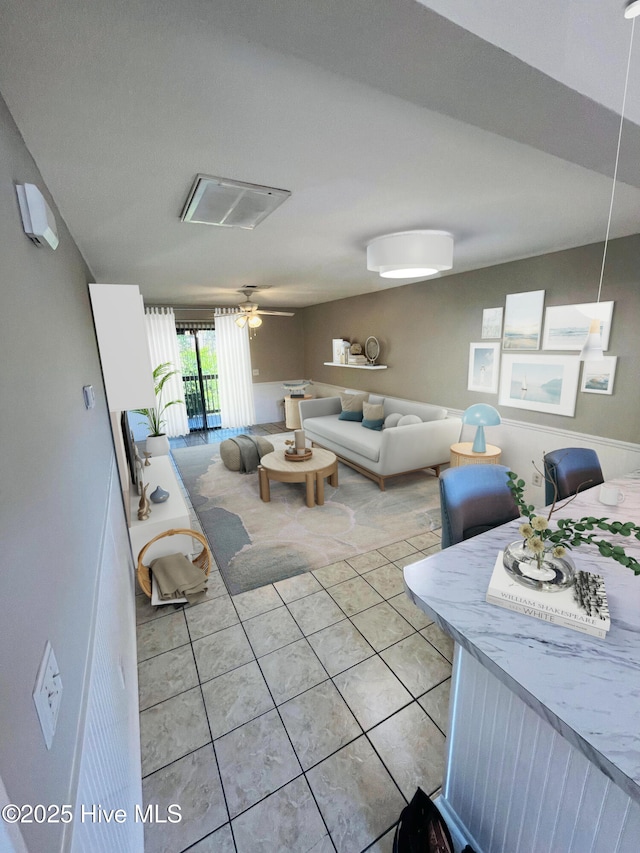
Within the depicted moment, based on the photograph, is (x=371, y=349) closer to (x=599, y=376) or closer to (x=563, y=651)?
(x=599, y=376)

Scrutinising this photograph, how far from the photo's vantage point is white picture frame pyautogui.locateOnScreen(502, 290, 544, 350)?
3373 mm

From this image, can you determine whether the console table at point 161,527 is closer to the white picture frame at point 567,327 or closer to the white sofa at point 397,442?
the white sofa at point 397,442

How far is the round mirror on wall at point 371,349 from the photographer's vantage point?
18.1ft

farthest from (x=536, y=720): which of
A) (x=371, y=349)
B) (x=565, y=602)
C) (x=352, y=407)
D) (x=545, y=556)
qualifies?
(x=371, y=349)

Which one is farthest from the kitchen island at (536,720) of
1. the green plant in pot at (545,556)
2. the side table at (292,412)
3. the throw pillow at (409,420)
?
the side table at (292,412)

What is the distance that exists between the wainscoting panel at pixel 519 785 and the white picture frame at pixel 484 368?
326 centimetres

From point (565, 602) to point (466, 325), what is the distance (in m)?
3.53

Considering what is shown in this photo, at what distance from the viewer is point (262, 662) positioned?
1.97m

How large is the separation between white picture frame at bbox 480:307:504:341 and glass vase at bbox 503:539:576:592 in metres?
3.05

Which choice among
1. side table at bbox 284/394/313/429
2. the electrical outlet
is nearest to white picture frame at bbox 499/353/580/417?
the electrical outlet

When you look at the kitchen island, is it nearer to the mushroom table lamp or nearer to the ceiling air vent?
the ceiling air vent

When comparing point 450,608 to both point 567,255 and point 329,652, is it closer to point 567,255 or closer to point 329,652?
point 329,652

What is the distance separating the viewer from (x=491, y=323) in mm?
3797

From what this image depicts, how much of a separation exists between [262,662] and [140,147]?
2.38 m
